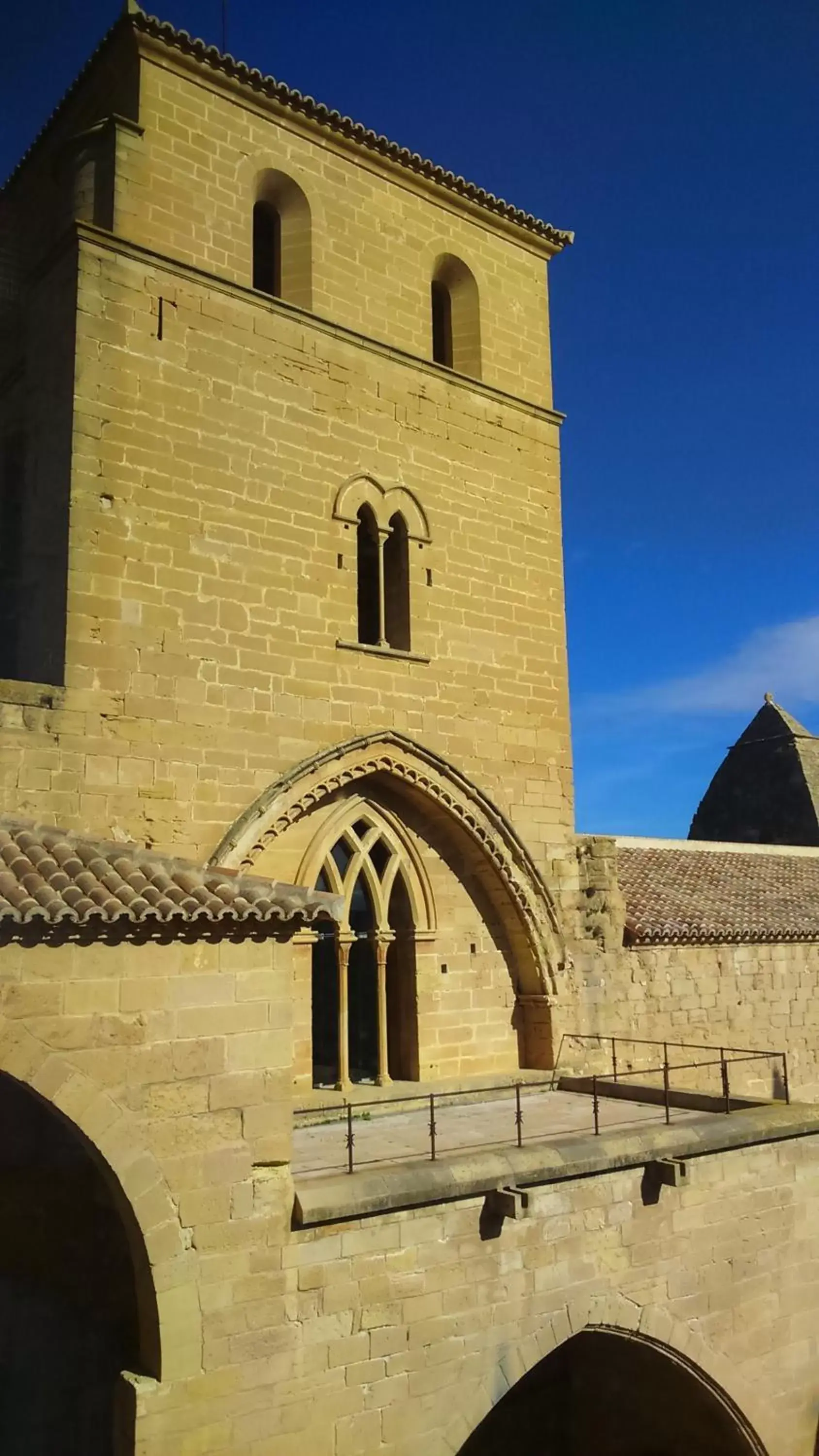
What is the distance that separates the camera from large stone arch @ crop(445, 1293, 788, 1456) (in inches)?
335

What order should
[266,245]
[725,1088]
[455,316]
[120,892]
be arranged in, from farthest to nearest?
[455,316] < [266,245] < [725,1088] < [120,892]

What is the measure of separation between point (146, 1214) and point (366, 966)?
19.0ft

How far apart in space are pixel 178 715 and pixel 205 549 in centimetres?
184

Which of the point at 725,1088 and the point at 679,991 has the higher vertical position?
the point at 679,991

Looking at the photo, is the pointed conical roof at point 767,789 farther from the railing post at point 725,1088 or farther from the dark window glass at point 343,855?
the dark window glass at point 343,855

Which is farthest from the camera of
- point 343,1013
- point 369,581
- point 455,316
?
point 455,316

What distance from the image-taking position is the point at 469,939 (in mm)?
13320

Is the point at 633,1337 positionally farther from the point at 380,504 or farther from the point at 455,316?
the point at 455,316

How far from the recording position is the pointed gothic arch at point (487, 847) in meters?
12.6

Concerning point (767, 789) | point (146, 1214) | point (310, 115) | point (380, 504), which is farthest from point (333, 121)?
point (767, 789)

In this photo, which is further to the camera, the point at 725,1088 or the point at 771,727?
the point at 771,727

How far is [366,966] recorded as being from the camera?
1286cm

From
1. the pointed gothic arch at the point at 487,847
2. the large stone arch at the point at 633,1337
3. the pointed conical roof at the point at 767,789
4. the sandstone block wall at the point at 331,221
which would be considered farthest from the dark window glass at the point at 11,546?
the pointed conical roof at the point at 767,789

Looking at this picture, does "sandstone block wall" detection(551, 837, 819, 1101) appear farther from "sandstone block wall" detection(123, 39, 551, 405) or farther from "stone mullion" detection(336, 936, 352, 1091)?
"sandstone block wall" detection(123, 39, 551, 405)
